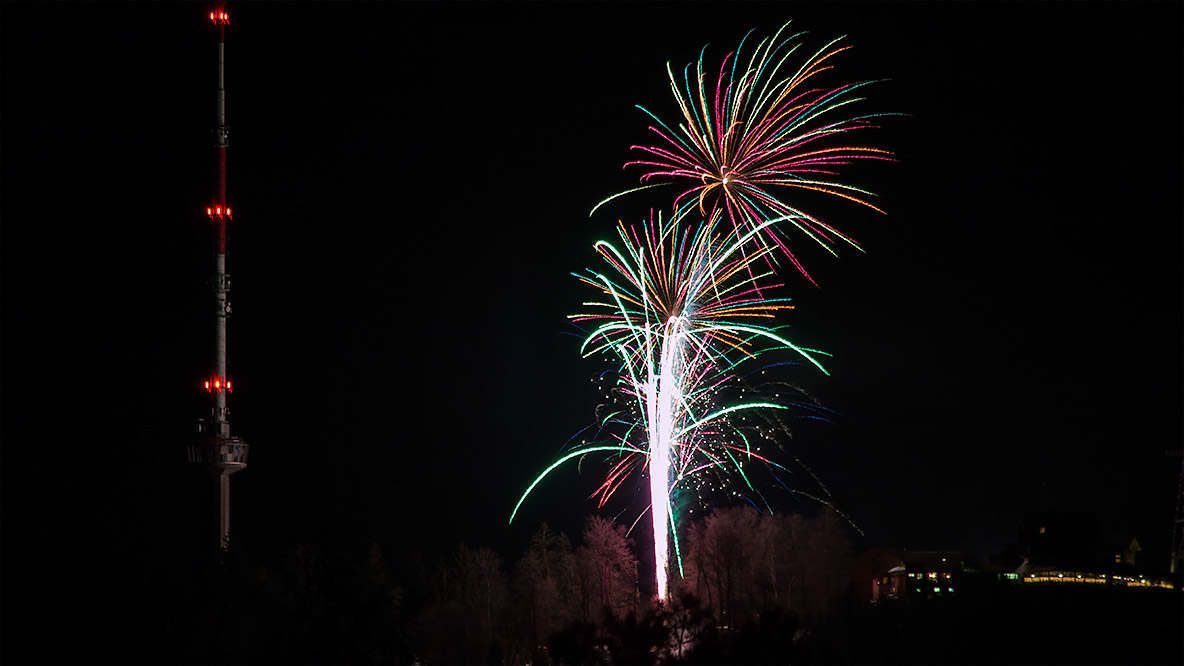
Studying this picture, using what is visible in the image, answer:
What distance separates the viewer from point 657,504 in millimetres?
59594

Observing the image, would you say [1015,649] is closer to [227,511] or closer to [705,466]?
[705,466]

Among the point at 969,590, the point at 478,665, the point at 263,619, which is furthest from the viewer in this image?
the point at 478,665

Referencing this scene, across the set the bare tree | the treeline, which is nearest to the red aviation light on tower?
the treeline

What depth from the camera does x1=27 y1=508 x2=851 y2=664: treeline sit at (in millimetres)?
33969

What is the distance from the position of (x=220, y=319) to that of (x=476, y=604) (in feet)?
90.8

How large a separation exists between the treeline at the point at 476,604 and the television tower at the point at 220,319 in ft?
24.2

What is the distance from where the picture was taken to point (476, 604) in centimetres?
9288

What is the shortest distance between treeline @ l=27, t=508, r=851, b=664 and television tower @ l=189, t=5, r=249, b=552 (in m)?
7.37

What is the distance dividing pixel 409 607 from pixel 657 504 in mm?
32459

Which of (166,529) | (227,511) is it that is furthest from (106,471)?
(227,511)

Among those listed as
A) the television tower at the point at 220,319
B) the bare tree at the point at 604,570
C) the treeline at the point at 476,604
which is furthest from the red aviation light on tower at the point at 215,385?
the bare tree at the point at 604,570

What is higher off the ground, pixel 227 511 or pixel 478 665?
pixel 227 511

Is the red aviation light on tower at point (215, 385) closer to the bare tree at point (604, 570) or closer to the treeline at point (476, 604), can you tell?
the treeline at point (476, 604)

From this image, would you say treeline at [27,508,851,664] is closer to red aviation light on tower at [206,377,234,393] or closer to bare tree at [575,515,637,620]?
bare tree at [575,515,637,620]
